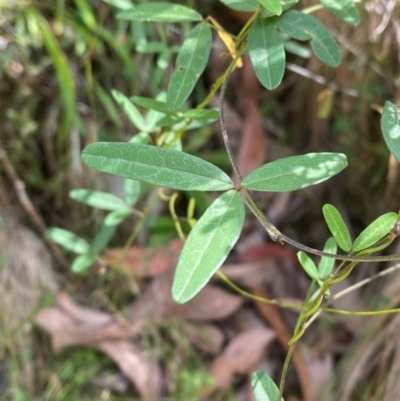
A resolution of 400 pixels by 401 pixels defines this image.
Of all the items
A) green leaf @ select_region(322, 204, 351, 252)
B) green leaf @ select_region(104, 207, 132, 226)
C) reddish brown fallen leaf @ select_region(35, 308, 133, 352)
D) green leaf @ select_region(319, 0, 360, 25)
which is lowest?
reddish brown fallen leaf @ select_region(35, 308, 133, 352)

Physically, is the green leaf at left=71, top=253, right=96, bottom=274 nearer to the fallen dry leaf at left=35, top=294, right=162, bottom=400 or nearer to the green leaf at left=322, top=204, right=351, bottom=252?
the fallen dry leaf at left=35, top=294, right=162, bottom=400

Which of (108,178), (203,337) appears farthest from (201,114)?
(203,337)

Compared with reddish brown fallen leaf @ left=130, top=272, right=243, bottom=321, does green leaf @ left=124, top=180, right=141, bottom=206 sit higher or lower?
higher

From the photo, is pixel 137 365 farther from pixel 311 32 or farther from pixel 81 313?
pixel 311 32

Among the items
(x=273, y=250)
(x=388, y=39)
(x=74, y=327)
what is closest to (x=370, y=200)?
(x=273, y=250)

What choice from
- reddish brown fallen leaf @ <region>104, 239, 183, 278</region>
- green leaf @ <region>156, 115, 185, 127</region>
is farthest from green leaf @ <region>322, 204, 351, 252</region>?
reddish brown fallen leaf @ <region>104, 239, 183, 278</region>

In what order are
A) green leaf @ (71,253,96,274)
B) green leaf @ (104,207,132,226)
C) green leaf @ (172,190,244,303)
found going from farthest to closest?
green leaf @ (71,253,96,274) → green leaf @ (104,207,132,226) → green leaf @ (172,190,244,303)
